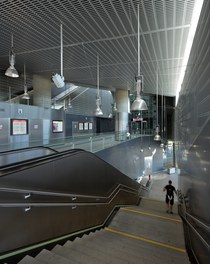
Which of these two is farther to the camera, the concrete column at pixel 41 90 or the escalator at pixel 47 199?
the concrete column at pixel 41 90

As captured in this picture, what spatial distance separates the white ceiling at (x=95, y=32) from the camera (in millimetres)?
4160

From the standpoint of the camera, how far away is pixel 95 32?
5332 millimetres

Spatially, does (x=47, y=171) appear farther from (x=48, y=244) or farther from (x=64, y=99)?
(x=64, y=99)

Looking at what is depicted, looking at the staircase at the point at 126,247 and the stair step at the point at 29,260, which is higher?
the stair step at the point at 29,260

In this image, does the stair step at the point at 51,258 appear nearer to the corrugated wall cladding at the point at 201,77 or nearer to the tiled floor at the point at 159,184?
the corrugated wall cladding at the point at 201,77

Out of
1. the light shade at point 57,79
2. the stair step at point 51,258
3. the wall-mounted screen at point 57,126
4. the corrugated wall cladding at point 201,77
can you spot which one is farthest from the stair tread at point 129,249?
the wall-mounted screen at point 57,126

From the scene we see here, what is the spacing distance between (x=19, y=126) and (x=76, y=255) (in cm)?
710

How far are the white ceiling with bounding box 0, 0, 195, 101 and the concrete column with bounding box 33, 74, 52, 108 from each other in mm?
1510

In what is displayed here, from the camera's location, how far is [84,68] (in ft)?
29.1

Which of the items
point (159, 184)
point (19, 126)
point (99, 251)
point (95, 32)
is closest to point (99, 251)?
point (99, 251)

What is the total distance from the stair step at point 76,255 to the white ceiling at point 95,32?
463cm

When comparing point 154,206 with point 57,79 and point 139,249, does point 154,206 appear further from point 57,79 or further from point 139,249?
point 57,79

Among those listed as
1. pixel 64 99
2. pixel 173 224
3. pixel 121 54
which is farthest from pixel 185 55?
pixel 64 99

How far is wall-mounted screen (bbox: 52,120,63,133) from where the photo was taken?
35.8ft
